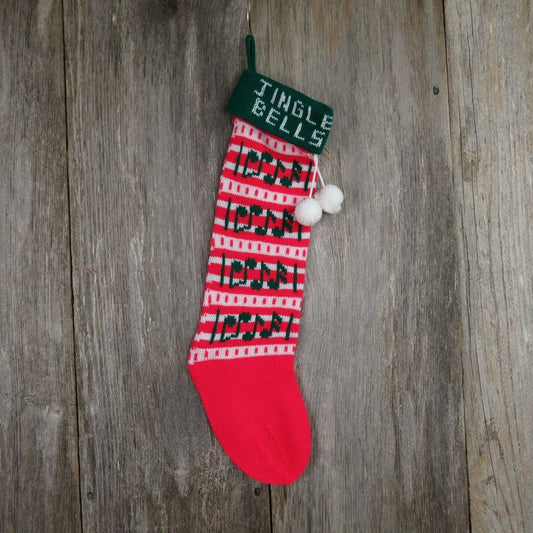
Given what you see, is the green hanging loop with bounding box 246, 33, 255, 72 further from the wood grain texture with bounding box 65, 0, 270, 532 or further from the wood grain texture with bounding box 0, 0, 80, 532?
the wood grain texture with bounding box 0, 0, 80, 532

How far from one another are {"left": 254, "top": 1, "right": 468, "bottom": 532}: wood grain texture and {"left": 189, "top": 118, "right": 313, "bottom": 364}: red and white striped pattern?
6 centimetres

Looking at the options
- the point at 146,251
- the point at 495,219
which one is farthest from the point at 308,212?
the point at 495,219

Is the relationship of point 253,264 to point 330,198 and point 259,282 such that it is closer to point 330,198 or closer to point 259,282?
point 259,282

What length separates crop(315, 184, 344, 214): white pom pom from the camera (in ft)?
3.67

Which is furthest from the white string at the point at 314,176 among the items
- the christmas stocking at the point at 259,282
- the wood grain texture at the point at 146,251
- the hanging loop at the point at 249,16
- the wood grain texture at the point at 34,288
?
the wood grain texture at the point at 34,288

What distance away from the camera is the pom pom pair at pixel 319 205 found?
3.60 feet

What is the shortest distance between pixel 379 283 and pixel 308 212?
9.8 inches

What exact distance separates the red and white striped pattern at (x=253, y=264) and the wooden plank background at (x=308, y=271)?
4 centimetres

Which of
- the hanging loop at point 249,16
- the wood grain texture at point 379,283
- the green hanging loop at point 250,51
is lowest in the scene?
the wood grain texture at point 379,283

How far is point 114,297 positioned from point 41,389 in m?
0.24

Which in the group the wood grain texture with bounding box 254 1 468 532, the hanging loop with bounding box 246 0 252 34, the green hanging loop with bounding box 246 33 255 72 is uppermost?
the hanging loop with bounding box 246 0 252 34

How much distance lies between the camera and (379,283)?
1.19 meters

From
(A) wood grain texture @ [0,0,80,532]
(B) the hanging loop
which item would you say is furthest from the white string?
(A) wood grain texture @ [0,0,80,532]

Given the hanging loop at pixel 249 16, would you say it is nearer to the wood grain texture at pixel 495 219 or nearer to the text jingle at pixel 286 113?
the text jingle at pixel 286 113
